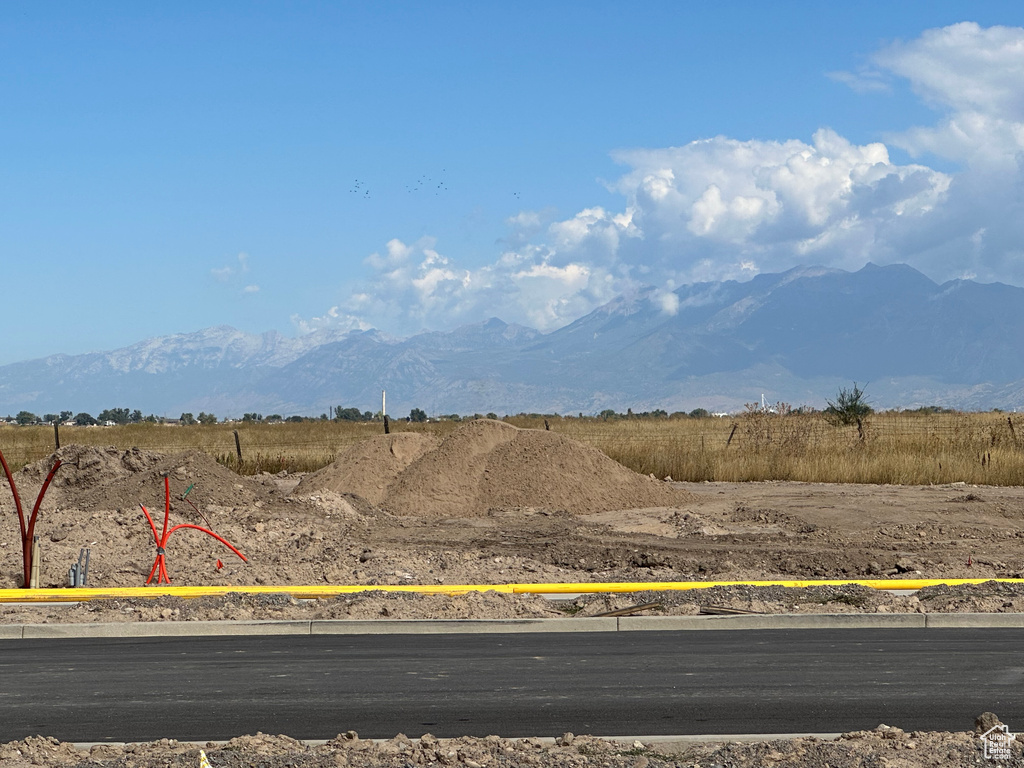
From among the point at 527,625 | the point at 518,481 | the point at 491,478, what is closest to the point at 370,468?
the point at 491,478

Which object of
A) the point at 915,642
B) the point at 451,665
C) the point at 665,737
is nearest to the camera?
the point at 665,737

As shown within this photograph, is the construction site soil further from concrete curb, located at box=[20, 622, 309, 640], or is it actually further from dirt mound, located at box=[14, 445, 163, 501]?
concrete curb, located at box=[20, 622, 309, 640]

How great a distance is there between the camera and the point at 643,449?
29.0 metres

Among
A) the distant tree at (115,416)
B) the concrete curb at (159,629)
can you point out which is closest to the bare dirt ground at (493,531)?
the concrete curb at (159,629)

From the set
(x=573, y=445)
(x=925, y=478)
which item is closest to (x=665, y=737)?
(x=573, y=445)

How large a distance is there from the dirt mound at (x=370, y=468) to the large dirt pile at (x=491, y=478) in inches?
0.8

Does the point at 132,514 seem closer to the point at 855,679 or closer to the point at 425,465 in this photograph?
the point at 425,465

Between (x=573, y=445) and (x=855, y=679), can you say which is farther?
(x=573, y=445)

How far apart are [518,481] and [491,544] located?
532cm

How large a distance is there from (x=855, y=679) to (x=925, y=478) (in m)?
17.4

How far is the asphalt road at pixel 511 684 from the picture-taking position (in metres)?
7.19

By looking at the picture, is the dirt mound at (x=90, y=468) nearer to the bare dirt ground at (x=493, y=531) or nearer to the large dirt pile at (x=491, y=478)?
the bare dirt ground at (x=493, y=531)

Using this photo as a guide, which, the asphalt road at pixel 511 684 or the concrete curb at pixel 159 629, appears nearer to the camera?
the asphalt road at pixel 511 684

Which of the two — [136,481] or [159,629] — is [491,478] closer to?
[136,481]
